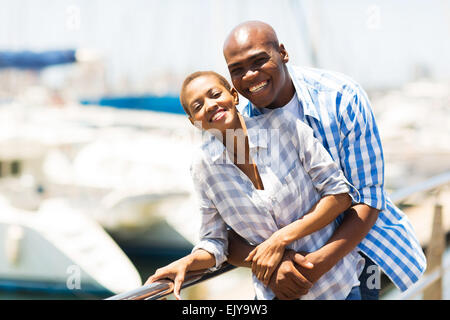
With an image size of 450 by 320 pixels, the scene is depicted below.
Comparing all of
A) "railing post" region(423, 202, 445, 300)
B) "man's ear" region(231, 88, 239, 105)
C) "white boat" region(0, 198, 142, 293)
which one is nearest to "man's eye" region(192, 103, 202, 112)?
"man's ear" region(231, 88, 239, 105)

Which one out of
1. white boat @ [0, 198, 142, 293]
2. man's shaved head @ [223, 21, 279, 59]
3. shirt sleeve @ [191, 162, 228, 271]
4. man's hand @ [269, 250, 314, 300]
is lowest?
white boat @ [0, 198, 142, 293]

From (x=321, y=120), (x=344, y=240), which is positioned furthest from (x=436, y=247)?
(x=321, y=120)

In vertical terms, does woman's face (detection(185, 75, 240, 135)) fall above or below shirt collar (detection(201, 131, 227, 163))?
above

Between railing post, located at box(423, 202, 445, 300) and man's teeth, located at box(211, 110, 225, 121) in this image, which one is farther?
railing post, located at box(423, 202, 445, 300)

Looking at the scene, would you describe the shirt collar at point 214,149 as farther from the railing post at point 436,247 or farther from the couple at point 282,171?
the railing post at point 436,247

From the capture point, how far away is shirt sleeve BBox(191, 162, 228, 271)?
4.28ft

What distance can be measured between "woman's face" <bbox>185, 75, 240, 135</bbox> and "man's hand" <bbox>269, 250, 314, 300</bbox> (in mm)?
335

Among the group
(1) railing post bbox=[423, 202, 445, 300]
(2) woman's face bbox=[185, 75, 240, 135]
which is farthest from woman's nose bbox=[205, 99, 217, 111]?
(1) railing post bbox=[423, 202, 445, 300]

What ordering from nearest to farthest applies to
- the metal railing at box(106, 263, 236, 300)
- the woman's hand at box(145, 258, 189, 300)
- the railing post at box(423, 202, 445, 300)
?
the metal railing at box(106, 263, 236, 300)
the woman's hand at box(145, 258, 189, 300)
the railing post at box(423, 202, 445, 300)

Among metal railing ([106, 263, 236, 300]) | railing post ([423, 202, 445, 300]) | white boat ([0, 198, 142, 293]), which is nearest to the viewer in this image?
metal railing ([106, 263, 236, 300])

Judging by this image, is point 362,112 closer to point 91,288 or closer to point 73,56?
point 91,288

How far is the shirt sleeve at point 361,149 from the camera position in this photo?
127 cm

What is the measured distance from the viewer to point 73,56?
30.0 ft

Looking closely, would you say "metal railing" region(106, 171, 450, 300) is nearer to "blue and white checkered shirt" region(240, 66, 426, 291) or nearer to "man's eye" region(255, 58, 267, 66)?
"blue and white checkered shirt" region(240, 66, 426, 291)
